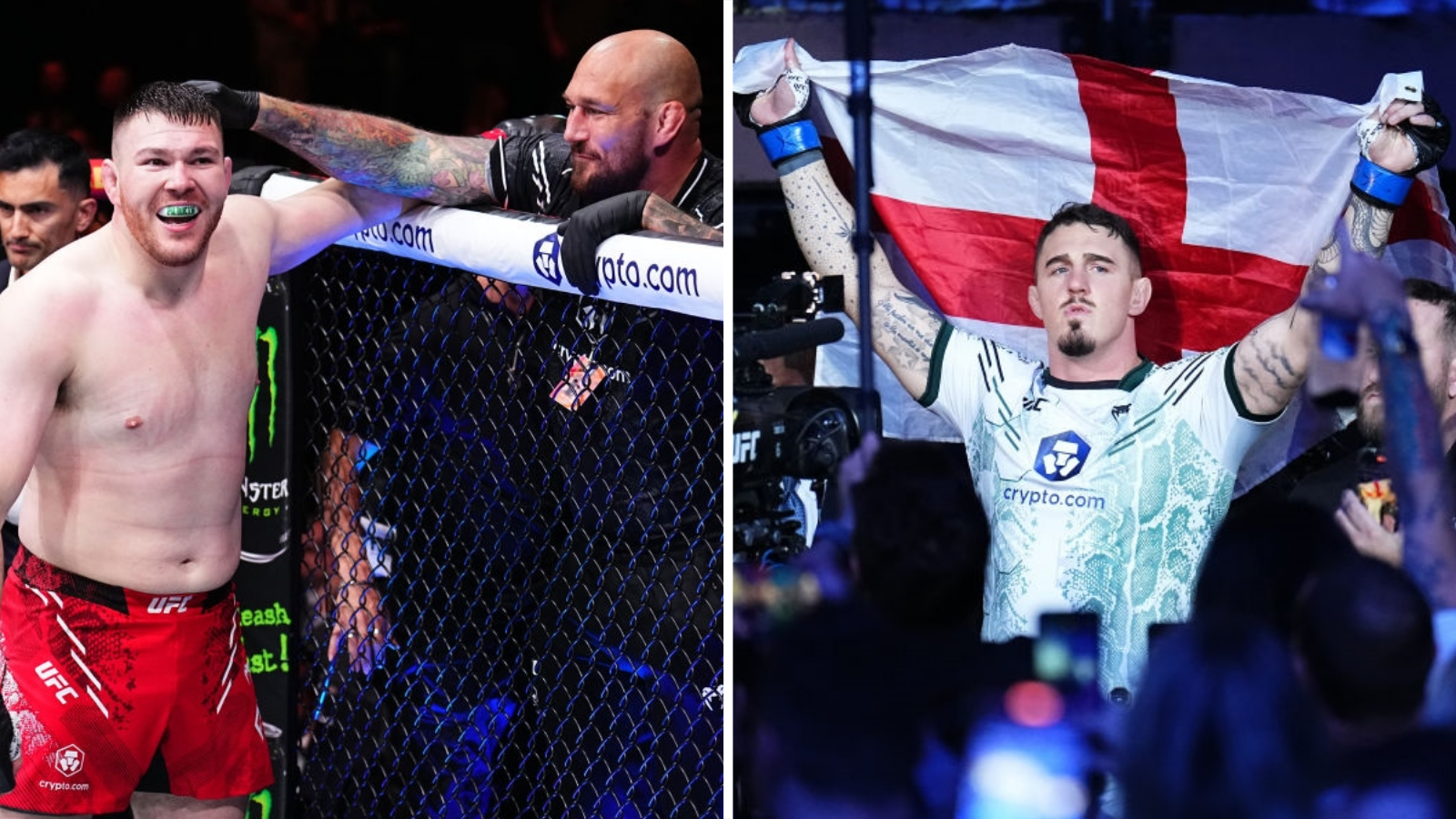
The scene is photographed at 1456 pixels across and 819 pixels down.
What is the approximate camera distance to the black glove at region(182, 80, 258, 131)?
8.29 feet

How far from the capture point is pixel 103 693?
2.53 meters

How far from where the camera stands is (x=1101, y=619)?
76.3 inches

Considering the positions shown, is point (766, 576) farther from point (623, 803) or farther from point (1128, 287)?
point (623, 803)

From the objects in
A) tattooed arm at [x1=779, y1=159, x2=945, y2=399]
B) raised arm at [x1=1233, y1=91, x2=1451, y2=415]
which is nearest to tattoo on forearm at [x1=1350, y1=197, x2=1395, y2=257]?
raised arm at [x1=1233, y1=91, x2=1451, y2=415]

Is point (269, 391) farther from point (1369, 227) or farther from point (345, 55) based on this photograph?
point (345, 55)

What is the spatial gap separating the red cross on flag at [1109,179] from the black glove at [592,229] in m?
0.35

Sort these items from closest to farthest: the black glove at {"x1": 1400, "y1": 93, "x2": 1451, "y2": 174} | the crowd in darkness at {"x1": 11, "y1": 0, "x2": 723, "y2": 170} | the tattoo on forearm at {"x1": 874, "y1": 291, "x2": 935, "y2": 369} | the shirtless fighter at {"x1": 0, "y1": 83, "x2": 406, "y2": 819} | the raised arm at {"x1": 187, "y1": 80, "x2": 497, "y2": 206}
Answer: the black glove at {"x1": 1400, "y1": 93, "x2": 1451, "y2": 174}, the tattoo on forearm at {"x1": 874, "y1": 291, "x2": 935, "y2": 369}, the shirtless fighter at {"x1": 0, "y1": 83, "x2": 406, "y2": 819}, the raised arm at {"x1": 187, "y1": 80, "x2": 497, "y2": 206}, the crowd in darkness at {"x1": 11, "y1": 0, "x2": 723, "y2": 170}

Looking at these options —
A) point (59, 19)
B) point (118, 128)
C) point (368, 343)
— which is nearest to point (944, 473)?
point (118, 128)

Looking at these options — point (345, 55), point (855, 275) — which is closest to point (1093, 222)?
point (855, 275)

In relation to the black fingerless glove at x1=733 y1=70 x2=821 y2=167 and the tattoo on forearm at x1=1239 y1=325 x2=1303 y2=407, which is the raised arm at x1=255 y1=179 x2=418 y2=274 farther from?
the tattoo on forearm at x1=1239 y1=325 x2=1303 y2=407

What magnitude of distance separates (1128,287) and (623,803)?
125 cm

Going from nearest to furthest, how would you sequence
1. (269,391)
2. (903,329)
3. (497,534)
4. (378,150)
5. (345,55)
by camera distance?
(903,329)
(378,150)
(497,534)
(269,391)
(345,55)

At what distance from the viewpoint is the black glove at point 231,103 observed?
2525 mm

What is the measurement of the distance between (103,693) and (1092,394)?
5.14 ft
